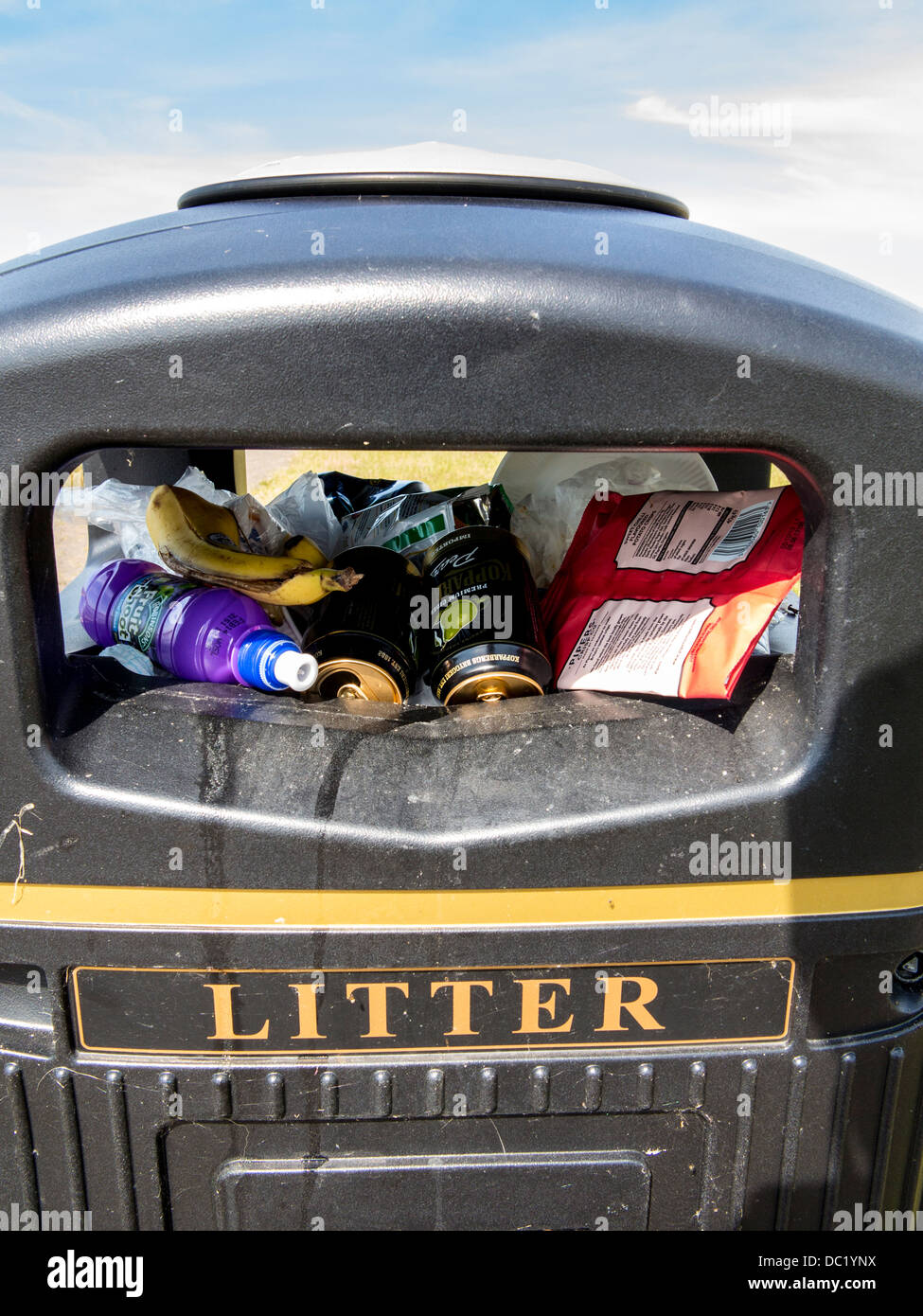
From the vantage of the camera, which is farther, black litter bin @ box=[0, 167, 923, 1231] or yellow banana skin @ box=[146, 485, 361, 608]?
yellow banana skin @ box=[146, 485, 361, 608]

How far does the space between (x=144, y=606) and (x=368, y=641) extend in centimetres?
29

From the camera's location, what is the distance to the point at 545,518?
1.61 meters

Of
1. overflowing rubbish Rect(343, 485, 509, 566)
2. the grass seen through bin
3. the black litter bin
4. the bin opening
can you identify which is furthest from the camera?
the grass seen through bin

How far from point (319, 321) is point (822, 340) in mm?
486

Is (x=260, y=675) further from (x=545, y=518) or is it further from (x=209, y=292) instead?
(x=545, y=518)

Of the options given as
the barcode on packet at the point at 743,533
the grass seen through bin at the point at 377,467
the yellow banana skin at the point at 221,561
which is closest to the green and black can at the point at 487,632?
the yellow banana skin at the point at 221,561

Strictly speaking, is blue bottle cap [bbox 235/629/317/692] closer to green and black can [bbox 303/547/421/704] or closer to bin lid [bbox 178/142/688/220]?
green and black can [bbox 303/547/421/704]

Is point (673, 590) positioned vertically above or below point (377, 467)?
below

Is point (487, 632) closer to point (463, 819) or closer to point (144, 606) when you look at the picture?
point (463, 819)

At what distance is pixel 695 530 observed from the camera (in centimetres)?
130

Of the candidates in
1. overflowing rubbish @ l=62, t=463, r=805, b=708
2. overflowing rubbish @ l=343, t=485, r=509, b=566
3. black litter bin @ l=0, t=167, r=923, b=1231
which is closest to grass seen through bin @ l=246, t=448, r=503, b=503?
overflowing rubbish @ l=343, t=485, r=509, b=566

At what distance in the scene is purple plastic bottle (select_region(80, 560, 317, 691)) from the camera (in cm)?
120

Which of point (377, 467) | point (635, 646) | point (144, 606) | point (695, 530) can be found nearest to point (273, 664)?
point (144, 606)
